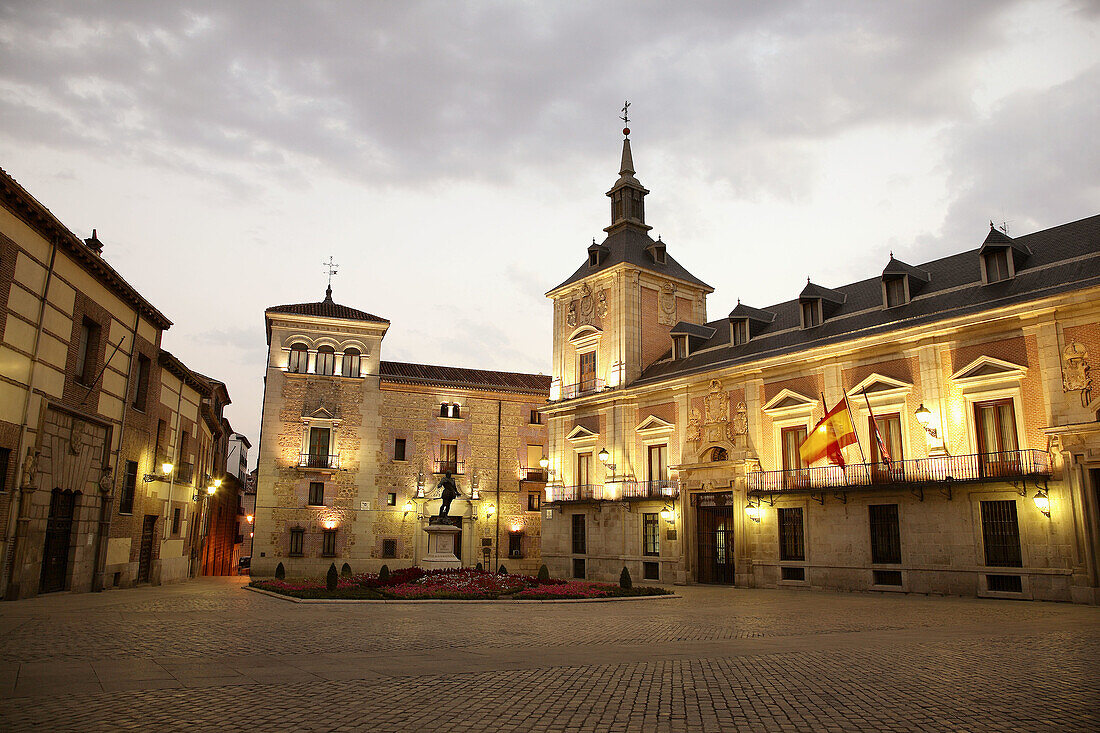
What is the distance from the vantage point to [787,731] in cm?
682

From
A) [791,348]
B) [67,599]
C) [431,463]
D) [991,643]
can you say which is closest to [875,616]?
[991,643]

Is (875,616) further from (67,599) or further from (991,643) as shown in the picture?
(67,599)

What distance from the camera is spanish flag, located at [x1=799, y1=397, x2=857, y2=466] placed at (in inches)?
1106

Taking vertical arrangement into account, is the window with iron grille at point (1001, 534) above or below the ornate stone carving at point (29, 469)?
below

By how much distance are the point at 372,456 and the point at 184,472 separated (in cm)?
1570

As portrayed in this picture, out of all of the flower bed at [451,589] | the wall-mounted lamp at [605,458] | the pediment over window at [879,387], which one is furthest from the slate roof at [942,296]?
the flower bed at [451,589]

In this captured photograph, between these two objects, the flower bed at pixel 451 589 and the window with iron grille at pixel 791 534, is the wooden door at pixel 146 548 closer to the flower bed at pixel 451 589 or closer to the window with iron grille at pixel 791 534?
the flower bed at pixel 451 589

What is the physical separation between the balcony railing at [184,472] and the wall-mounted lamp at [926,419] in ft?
94.3

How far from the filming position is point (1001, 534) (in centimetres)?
2438

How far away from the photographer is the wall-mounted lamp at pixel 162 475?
27502 millimetres

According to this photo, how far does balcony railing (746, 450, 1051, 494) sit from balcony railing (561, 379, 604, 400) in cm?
1179

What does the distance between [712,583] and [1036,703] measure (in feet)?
88.0

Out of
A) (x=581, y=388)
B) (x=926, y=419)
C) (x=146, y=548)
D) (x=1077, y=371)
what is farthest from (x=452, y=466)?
(x=1077, y=371)

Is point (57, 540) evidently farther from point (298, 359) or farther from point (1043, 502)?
point (1043, 502)
